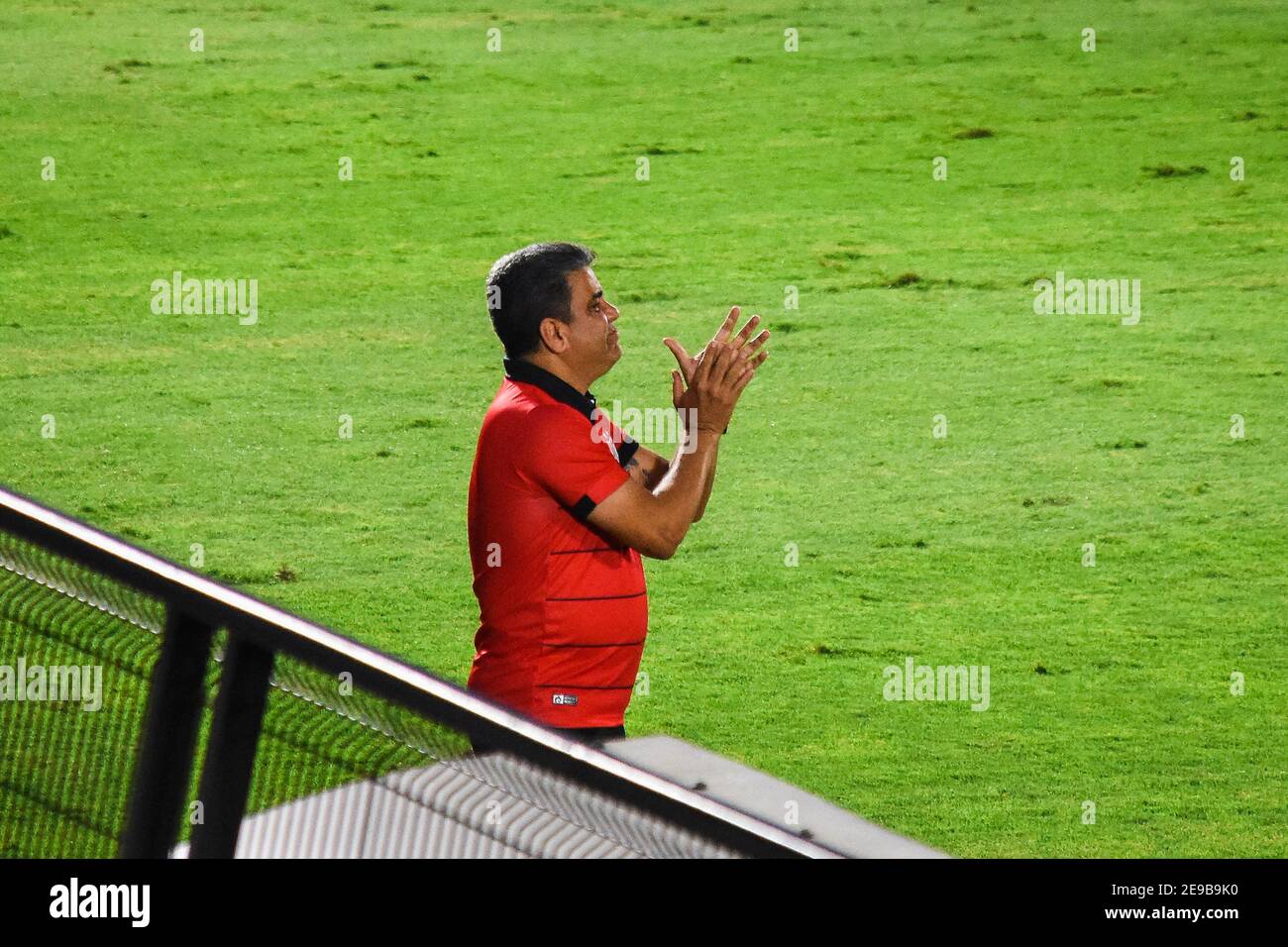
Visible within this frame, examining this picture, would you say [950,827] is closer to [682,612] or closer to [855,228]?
[682,612]

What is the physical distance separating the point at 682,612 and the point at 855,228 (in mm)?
6066

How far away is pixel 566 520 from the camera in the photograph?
3885 mm

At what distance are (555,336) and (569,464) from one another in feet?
1.07

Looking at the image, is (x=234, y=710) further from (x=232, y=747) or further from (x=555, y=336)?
(x=555, y=336)

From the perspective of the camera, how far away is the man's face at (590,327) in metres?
4.06

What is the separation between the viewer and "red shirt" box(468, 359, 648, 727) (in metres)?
3.86

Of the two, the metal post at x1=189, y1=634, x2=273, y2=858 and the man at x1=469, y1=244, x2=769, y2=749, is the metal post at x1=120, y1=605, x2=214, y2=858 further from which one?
the man at x1=469, y1=244, x2=769, y2=749

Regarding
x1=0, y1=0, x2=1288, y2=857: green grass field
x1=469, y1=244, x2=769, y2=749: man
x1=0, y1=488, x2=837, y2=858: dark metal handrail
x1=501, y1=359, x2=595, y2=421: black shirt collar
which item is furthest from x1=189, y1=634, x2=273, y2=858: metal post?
x1=0, y1=0, x2=1288, y2=857: green grass field

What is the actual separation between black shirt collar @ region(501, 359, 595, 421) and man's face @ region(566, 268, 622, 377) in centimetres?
7

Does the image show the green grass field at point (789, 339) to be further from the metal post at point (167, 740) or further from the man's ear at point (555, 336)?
the metal post at point (167, 740)

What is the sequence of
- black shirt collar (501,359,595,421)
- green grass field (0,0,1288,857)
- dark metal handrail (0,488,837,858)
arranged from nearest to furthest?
dark metal handrail (0,488,837,858) < black shirt collar (501,359,595,421) < green grass field (0,0,1288,857)
